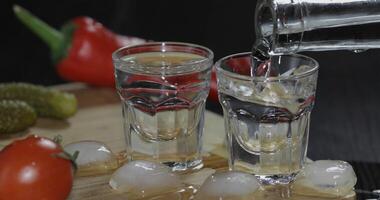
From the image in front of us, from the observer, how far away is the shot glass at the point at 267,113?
101cm

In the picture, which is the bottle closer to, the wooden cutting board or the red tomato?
the wooden cutting board

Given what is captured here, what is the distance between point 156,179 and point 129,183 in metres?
0.03

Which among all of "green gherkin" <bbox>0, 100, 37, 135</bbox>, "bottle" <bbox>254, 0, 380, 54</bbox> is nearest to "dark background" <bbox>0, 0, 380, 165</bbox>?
"bottle" <bbox>254, 0, 380, 54</bbox>

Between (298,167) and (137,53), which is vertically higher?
(137,53)

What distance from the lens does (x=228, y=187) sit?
98 centimetres

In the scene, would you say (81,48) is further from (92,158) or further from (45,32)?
(92,158)

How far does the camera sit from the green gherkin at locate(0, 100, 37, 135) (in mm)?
1241

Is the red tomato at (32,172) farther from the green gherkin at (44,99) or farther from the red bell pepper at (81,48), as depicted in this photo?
the red bell pepper at (81,48)

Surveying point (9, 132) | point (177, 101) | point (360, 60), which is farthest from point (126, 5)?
point (177, 101)

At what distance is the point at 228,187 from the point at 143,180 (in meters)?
0.11

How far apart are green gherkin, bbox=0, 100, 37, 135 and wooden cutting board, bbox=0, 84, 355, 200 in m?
0.01

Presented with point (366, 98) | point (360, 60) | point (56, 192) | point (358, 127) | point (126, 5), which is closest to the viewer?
point (56, 192)

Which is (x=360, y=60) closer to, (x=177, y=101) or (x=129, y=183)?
(x=177, y=101)

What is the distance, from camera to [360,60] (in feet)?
5.51
